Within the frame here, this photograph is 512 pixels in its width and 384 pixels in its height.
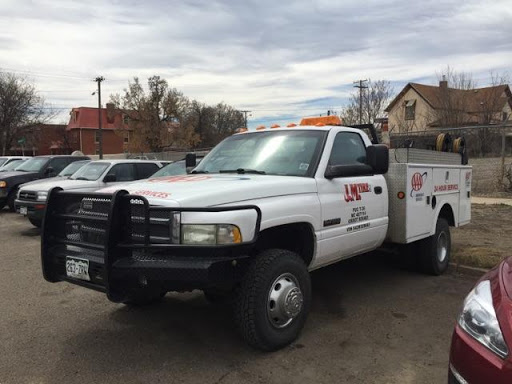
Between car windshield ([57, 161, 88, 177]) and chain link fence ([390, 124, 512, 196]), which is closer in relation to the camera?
car windshield ([57, 161, 88, 177])

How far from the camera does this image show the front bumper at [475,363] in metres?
2.10

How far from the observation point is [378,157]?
15.3ft

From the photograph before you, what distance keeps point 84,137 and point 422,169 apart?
238 ft

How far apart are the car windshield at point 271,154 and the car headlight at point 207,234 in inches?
48.1

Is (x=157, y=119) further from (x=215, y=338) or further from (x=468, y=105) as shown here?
(x=215, y=338)

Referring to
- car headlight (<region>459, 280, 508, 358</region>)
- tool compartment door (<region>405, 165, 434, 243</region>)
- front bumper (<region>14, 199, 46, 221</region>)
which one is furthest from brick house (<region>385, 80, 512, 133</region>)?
car headlight (<region>459, 280, 508, 358</region>)

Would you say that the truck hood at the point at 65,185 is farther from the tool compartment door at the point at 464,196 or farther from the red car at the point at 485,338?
the red car at the point at 485,338

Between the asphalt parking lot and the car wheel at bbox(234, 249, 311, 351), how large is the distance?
0.17 meters

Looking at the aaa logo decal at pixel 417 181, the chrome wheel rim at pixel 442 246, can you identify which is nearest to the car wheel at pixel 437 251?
the chrome wheel rim at pixel 442 246

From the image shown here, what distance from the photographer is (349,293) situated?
5.61 meters

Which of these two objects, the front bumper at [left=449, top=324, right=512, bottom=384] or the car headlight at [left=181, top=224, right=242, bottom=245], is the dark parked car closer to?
the car headlight at [left=181, top=224, right=242, bottom=245]

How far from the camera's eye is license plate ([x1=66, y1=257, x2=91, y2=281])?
3736mm

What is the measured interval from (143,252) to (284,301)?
1.18 m

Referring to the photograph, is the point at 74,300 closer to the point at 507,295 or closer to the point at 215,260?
the point at 215,260
